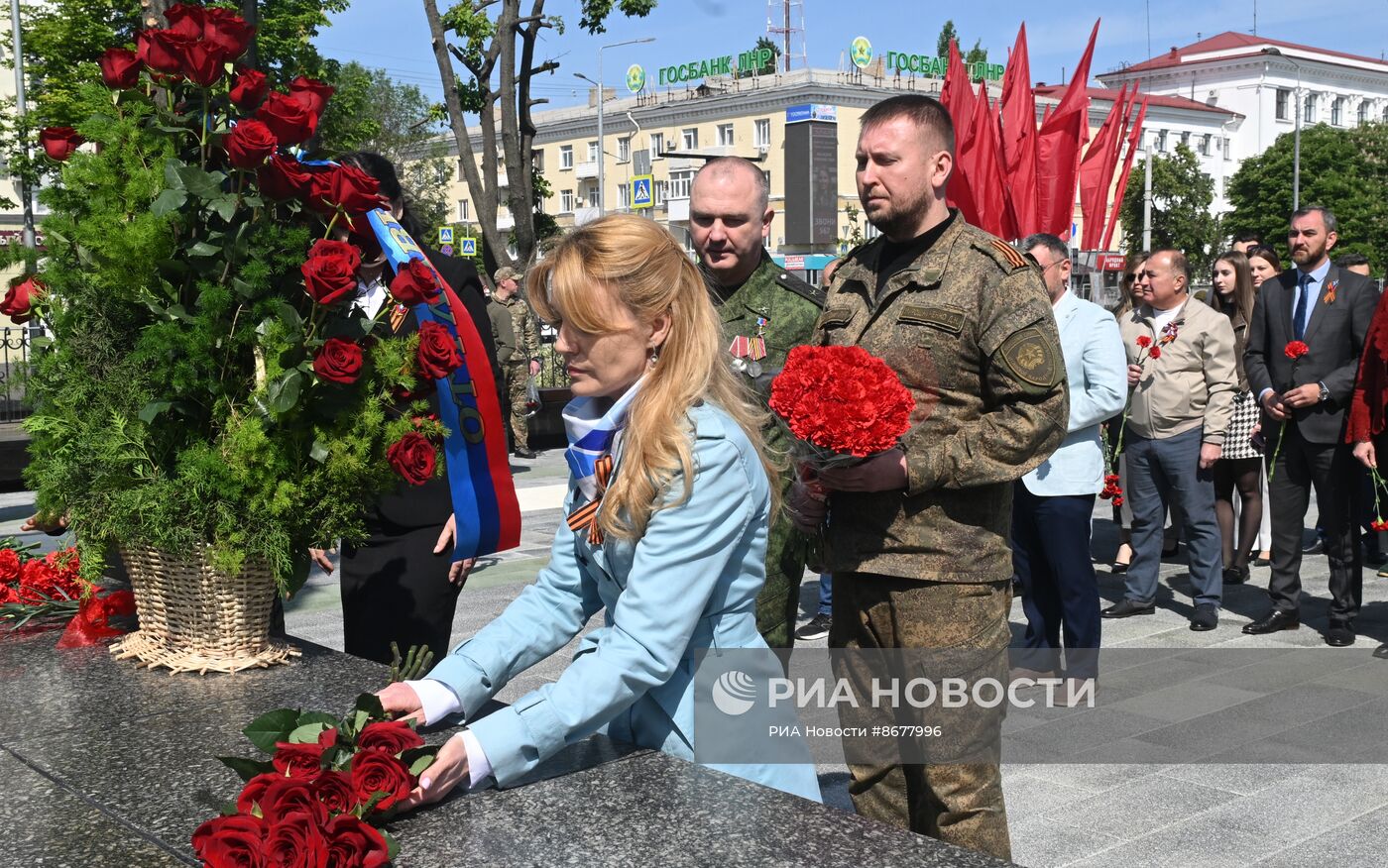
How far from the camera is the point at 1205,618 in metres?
7.46

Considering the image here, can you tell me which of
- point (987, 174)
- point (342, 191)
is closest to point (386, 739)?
point (342, 191)

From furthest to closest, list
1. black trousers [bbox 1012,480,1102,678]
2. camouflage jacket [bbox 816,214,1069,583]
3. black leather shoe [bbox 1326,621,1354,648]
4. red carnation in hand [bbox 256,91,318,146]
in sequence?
black leather shoe [bbox 1326,621,1354,648]
black trousers [bbox 1012,480,1102,678]
camouflage jacket [bbox 816,214,1069,583]
red carnation in hand [bbox 256,91,318,146]

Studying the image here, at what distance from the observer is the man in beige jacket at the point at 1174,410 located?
26.0 ft

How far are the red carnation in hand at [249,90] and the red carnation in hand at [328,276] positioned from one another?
45 centimetres

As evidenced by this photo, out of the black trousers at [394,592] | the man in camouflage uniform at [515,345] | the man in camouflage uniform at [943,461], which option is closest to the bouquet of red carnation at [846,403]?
the man in camouflage uniform at [943,461]

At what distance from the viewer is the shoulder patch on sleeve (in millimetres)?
3314

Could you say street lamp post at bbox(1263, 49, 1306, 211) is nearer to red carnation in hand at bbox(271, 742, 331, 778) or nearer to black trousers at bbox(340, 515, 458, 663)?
black trousers at bbox(340, 515, 458, 663)

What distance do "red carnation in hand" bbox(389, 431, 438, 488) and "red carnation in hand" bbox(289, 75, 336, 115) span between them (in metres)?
0.73

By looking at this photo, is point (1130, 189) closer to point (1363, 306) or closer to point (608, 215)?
point (1363, 306)

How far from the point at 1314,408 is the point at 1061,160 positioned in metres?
5.53

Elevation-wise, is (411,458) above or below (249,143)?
below

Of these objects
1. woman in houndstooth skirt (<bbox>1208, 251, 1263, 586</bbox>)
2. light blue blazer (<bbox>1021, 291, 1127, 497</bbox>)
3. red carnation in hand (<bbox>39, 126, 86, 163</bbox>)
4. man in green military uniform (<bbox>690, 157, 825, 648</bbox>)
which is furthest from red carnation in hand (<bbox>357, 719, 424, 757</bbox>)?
woman in houndstooth skirt (<bbox>1208, 251, 1263, 586</bbox>)

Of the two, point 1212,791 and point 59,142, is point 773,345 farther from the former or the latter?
point 1212,791

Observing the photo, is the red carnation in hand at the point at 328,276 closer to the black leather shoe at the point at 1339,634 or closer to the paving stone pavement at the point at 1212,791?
the paving stone pavement at the point at 1212,791
